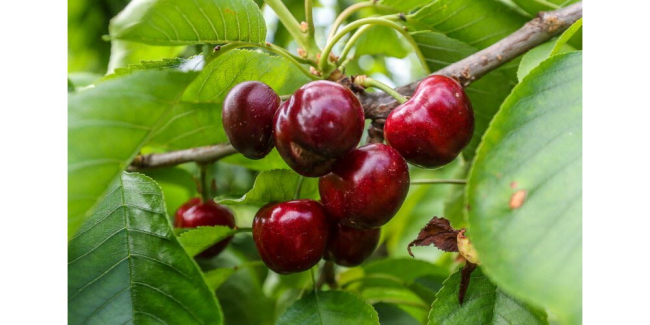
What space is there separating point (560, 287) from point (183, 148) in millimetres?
1082

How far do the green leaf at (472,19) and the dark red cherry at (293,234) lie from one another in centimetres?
56

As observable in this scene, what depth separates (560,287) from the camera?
68 cm

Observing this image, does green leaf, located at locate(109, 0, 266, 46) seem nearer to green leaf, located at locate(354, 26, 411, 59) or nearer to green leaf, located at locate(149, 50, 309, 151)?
green leaf, located at locate(149, 50, 309, 151)

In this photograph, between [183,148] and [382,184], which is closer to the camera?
[382,184]

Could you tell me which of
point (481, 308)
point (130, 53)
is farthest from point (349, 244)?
point (130, 53)

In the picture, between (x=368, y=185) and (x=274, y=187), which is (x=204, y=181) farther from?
(x=368, y=185)

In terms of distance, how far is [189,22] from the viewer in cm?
99

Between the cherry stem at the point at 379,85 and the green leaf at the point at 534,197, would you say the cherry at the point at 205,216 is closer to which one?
the cherry stem at the point at 379,85

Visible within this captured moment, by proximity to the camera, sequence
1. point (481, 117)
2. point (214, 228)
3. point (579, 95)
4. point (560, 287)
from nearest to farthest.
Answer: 1. point (560, 287)
2. point (579, 95)
3. point (214, 228)
4. point (481, 117)

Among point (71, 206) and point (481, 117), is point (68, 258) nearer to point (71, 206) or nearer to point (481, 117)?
point (71, 206)

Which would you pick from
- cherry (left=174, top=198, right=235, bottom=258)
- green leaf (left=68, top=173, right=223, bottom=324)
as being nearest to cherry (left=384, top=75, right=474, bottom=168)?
green leaf (left=68, top=173, right=223, bottom=324)

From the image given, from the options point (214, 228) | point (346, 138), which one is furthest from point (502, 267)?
point (214, 228)

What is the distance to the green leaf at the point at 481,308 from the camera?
100 cm

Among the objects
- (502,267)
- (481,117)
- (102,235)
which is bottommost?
(481,117)
